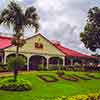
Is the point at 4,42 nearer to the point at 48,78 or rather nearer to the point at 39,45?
the point at 39,45

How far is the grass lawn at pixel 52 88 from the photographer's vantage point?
32241mm

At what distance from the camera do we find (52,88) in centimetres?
3791

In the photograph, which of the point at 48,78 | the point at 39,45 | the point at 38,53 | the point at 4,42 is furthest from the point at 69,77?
the point at 4,42

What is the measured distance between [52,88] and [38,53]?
19.6 metres

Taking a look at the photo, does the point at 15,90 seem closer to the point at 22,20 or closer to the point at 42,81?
the point at 42,81

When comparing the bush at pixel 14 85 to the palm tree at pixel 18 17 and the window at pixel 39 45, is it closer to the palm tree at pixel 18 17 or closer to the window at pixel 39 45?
the palm tree at pixel 18 17

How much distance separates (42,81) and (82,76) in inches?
349

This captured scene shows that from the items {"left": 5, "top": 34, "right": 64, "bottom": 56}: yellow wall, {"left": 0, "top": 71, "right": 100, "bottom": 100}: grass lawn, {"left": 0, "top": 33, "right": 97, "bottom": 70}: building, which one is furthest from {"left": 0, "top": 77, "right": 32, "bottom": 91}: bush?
{"left": 5, "top": 34, "right": 64, "bottom": 56}: yellow wall

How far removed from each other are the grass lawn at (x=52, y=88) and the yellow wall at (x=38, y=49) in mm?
8801

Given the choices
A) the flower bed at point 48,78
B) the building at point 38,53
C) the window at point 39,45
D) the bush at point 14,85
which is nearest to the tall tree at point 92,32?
the building at point 38,53

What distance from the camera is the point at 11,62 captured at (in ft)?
124

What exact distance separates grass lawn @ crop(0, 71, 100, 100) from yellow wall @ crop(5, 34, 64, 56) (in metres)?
8.80

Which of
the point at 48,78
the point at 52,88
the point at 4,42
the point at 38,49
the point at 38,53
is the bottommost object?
the point at 52,88

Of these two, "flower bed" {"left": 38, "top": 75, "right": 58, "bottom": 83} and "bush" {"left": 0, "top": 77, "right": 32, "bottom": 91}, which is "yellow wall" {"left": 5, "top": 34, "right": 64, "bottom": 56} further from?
"bush" {"left": 0, "top": 77, "right": 32, "bottom": 91}
